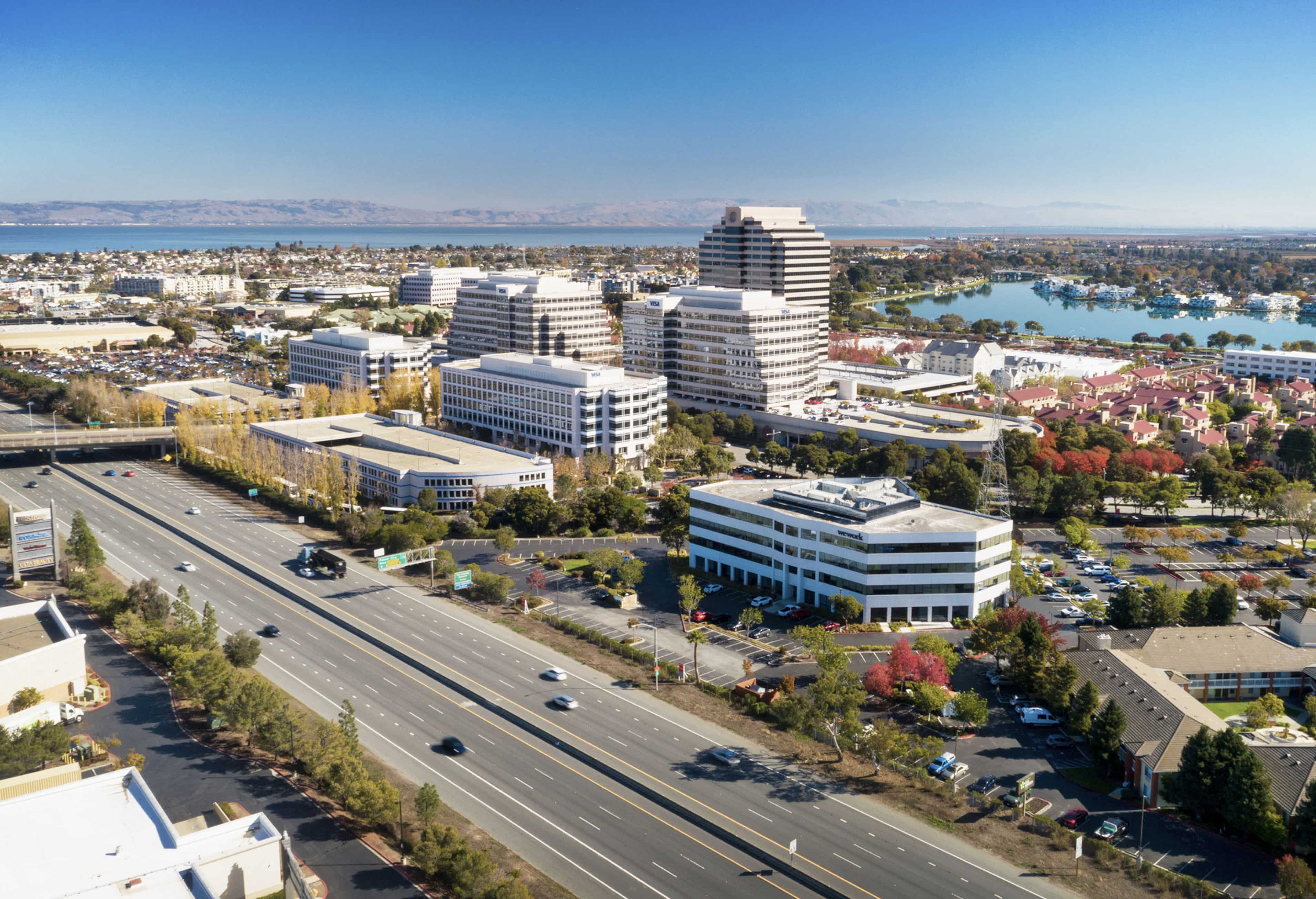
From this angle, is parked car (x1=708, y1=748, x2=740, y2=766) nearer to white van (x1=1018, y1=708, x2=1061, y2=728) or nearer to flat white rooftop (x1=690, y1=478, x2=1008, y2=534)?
white van (x1=1018, y1=708, x2=1061, y2=728)

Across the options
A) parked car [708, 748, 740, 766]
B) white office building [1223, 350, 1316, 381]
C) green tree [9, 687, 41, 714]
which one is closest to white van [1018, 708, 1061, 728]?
parked car [708, 748, 740, 766]

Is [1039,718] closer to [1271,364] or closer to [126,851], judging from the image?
[126,851]

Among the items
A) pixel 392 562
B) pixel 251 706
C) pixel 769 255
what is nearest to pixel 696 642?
pixel 251 706

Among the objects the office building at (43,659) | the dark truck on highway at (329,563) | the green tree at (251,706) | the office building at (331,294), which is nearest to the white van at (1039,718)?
the green tree at (251,706)

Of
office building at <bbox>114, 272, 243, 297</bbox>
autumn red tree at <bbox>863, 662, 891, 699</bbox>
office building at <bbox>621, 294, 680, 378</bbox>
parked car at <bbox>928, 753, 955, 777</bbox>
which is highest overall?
office building at <bbox>114, 272, 243, 297</bbox>

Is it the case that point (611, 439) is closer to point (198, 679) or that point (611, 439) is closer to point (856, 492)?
point (856, 492)

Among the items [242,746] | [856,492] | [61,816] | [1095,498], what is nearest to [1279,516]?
[1095,498]
